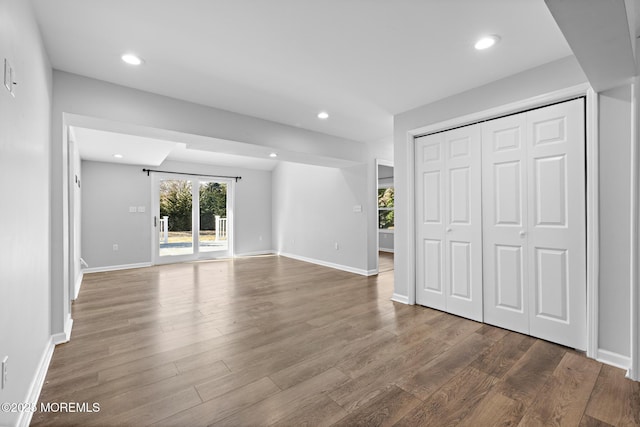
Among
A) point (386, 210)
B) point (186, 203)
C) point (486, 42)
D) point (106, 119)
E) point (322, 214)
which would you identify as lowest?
point (322, 214)

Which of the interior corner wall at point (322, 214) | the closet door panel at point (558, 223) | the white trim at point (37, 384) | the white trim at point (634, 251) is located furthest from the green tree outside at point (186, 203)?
the white trim at point (634, 251)

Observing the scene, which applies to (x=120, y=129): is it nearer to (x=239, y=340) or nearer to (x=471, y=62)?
(x=239, y=340)

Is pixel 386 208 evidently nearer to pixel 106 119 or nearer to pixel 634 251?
pixel 634 251

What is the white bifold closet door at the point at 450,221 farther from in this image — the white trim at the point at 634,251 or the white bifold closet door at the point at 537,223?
the white trim at the point at 634,251

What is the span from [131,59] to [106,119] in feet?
2.39

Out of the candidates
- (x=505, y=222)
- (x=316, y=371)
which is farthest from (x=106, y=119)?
(x=505, y=222)

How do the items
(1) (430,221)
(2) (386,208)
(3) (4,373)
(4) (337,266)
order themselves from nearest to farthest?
(3) (4,373) → (1) (430,221) → (4) (337,266) → (2) (386,208)

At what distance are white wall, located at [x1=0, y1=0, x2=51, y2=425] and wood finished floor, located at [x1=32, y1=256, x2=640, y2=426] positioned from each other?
39cm

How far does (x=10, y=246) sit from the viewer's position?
1338 millimetres

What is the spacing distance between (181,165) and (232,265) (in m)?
2.68

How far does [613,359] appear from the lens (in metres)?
2.16

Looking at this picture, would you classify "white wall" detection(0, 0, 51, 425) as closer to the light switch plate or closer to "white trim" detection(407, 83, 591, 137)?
the light switch plate

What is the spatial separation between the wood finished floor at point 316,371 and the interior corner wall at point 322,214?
84.6 inches

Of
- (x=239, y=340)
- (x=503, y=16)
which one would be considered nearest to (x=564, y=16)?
(x=503, y=16)
